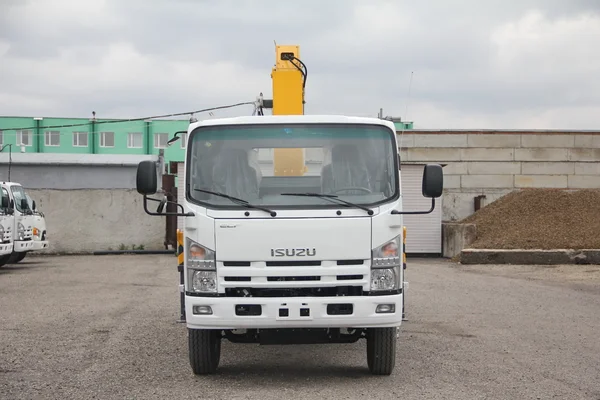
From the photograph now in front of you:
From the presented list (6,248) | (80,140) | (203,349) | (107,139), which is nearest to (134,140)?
(107,139)

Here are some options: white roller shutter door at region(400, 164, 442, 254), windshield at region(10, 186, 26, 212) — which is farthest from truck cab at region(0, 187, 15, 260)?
white roller shutter door at region(400, 164, 442, 254)

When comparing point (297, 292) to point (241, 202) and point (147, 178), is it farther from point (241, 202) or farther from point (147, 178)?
point (147, 178)

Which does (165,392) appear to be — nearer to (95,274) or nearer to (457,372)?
(457,372)

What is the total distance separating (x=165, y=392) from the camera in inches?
295

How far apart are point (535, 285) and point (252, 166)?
10738 mm

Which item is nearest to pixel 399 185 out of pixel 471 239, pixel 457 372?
pixel 457 372

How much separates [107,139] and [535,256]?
54.4 meters

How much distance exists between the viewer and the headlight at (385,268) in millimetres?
7672

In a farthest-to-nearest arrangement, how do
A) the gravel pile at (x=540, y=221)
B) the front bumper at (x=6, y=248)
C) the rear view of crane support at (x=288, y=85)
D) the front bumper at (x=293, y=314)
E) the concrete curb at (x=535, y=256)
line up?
1. the gravel pile at (x=540, y=221)
2. the concrete curb at (x=535, y=256)
3. the front bumper at (x=6, y=248)
4. the rear view of crane support at (x=288, y=85)
5. the front bumper at (x=293, y=314)

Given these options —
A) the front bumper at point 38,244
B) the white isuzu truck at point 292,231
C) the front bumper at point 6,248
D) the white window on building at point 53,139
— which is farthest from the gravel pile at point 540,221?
the white window on building at point 53,139

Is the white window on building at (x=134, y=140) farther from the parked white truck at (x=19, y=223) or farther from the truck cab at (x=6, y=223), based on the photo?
the truck cab at (x=6, y=223)

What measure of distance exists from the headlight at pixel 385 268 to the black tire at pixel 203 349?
1645 millimetres

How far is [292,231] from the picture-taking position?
25.1ft

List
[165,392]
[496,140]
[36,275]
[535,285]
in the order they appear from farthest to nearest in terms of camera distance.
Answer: [496,140]
[36,275]
[535,285]
[165,392]
